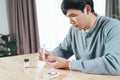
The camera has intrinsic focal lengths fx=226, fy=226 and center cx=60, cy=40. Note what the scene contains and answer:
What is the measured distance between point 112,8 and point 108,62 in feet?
11.9

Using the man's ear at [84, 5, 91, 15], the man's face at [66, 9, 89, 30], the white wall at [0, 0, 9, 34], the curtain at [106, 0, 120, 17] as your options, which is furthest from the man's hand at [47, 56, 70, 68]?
the curtain at [106, 0, 120, 17]

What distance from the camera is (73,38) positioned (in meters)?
1.99

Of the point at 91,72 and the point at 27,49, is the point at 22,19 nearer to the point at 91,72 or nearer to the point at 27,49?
the point at 27,49

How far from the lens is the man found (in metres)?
1.50

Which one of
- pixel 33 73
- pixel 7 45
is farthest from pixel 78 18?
pixel 7 45

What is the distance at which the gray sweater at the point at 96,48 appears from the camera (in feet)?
4.90

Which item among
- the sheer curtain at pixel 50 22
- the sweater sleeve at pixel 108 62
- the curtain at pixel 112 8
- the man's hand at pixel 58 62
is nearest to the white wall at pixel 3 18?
the sheer curtain at pixel 50 22

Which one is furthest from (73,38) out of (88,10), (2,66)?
(2,66)

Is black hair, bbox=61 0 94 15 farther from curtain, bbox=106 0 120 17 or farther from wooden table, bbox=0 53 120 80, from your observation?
curtain, bbox=106 0 120 17

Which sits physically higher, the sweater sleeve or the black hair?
the black hair

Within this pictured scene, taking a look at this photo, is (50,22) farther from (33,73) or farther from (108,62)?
(108,62)

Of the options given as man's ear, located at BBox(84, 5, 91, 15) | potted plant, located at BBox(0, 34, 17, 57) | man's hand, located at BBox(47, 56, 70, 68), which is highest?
man's ear, located at BBox(84, 5, 91, 15)

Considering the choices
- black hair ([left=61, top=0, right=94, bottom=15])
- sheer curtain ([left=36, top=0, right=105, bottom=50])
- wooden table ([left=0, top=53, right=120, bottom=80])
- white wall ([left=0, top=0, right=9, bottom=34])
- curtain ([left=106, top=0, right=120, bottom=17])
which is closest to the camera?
wooden table ([left=0, top=53, right=120, bottom=80])

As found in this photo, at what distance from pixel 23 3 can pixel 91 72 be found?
3008mm
